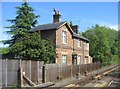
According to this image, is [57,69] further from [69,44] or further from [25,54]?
[69,44]

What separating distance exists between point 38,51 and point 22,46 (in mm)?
1931

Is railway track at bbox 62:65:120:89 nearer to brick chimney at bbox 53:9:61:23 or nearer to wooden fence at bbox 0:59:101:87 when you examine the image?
wooden fence at bbox 0:59:101:87

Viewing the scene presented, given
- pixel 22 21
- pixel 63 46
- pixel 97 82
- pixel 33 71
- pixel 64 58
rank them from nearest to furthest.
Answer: pixel 33 71 < pixel 97 82 < pixel 63 46 < pixel 64 58 < pixel 22 21

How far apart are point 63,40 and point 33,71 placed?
15.0 meters

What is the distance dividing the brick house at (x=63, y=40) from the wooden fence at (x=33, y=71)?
19.8 feet

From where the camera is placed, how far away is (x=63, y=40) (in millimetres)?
36375

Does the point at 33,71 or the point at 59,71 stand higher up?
the point at 33,71

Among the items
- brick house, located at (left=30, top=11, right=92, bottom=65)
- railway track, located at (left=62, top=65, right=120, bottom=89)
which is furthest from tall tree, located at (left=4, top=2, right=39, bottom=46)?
railway track, located at (left=62, top=65, right=120, bottom=89)

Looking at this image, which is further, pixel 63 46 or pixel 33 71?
pixel 63 46

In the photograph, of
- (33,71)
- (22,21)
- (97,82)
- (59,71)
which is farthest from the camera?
(22,21)

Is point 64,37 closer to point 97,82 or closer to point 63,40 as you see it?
point 63,40

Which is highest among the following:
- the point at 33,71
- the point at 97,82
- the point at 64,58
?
the point at 64,58

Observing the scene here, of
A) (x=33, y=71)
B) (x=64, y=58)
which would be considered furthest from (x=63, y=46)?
(x=33, y=71)

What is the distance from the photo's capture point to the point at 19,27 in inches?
1844
